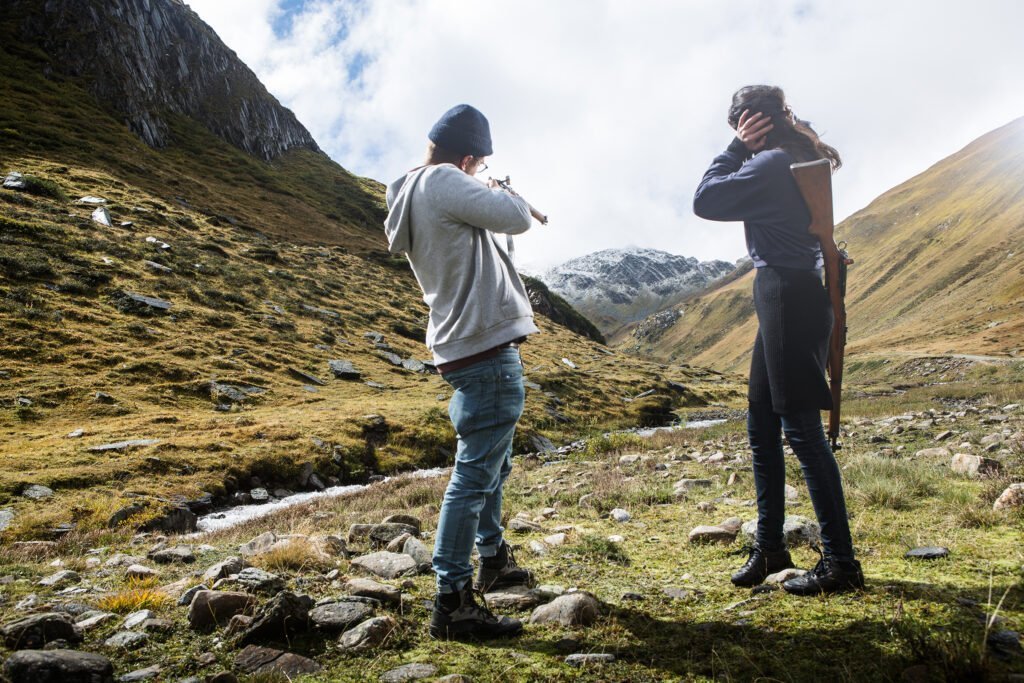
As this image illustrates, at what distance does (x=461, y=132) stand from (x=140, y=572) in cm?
448

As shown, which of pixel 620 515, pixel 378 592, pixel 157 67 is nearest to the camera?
pixel 378 592

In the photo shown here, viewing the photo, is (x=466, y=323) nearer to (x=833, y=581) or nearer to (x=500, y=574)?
(x=500, y=574)

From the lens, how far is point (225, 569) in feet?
13.0

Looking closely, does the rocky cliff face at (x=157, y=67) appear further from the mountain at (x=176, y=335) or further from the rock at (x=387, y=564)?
the rock at (x=387, y=564)

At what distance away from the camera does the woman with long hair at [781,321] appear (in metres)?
3.21

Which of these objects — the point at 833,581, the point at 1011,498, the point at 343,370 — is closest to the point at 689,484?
the point at 1011,498

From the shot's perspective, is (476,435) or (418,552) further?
(418,552)

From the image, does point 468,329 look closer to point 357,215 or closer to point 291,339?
point 291,339

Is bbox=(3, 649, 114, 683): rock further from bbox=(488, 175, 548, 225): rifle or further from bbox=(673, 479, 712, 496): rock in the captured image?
bbox=(673, 479, 712, 496): rock

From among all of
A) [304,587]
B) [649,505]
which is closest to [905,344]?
[649,505]

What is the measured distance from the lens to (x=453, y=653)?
9.00 feet

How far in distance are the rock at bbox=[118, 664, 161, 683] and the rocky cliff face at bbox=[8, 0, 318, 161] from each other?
92.4 m

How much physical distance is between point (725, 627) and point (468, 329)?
214 cm

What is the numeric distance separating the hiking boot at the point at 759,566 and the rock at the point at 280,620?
8.82 feet
